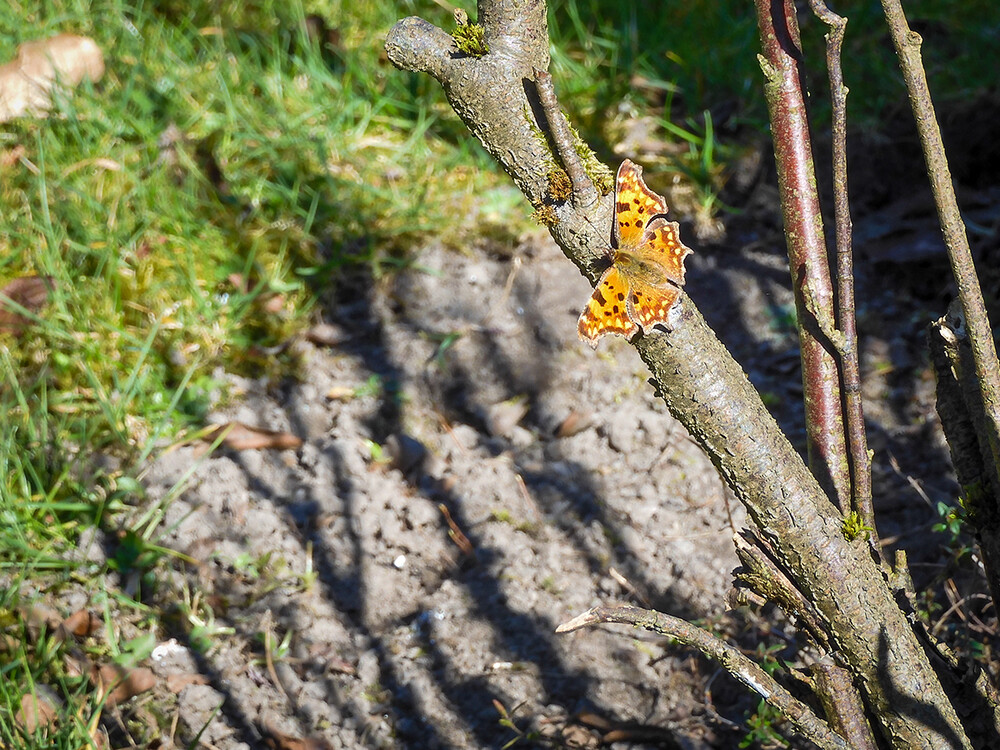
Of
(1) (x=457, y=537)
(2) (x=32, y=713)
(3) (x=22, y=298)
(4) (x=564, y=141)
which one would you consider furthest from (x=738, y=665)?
(3) (x=22, y=298)

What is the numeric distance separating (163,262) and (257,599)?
1.21 metres

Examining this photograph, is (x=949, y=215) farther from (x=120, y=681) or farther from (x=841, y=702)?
(x=120, y=681)

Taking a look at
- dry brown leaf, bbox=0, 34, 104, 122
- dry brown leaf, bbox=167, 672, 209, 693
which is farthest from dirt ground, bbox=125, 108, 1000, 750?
dry brown leaf, bbox=0, 34, 104, 122

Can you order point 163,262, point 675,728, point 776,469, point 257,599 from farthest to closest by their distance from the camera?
point 163,262 < point 257,599 < point 675,728 < point 776,469

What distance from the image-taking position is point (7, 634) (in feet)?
6.84

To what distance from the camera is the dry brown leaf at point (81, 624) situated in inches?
83.0

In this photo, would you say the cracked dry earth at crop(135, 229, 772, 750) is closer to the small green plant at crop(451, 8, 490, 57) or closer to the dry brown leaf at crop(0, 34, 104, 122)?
the small green plant at crop(451, 8, 490, 57)

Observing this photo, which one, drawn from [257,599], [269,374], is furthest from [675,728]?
[269,374]

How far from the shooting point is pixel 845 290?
4.25 ft

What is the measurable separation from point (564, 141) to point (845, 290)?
0.51m

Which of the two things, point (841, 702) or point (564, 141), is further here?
point (841, 702)

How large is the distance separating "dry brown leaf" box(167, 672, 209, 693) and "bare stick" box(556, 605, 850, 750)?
45.8 inches

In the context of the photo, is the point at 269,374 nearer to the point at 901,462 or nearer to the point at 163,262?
the point at 163,262

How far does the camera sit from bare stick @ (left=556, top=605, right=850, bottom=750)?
3.98ft
